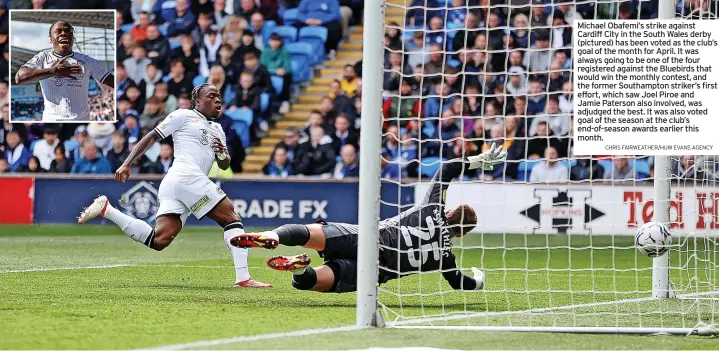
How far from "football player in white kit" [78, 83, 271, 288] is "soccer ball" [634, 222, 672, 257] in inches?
129

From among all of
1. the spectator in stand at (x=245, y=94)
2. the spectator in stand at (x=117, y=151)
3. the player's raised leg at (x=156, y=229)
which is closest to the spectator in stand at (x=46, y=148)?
the spectator in stand at (x=117, y=151)

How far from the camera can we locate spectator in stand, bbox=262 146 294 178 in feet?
63.8

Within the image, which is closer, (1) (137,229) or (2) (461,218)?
(2) (461,218)

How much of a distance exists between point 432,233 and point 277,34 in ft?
41.6

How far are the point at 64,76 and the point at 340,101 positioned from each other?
172 inches

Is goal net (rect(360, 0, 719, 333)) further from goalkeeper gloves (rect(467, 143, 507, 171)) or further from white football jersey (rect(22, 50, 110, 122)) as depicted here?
white football jersey (rect(22, 50, 110, 122))

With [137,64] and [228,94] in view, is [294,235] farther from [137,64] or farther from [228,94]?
[137,64]

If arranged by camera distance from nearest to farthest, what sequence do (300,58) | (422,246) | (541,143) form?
1. (422,246)
2. (541,143)
3. (300,58)

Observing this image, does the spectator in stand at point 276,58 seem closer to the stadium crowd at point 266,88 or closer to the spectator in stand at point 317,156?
the stadium crowd at point 266,88

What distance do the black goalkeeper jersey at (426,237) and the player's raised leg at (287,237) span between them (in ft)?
1.52

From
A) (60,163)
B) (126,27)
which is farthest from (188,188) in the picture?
(126,27)

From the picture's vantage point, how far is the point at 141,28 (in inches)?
836

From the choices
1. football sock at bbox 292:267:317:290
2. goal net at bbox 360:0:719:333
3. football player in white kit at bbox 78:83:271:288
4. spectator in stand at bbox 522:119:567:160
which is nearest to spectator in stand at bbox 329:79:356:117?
goal net at bbox 360:0:719:333

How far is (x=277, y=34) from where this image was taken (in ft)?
68.7
